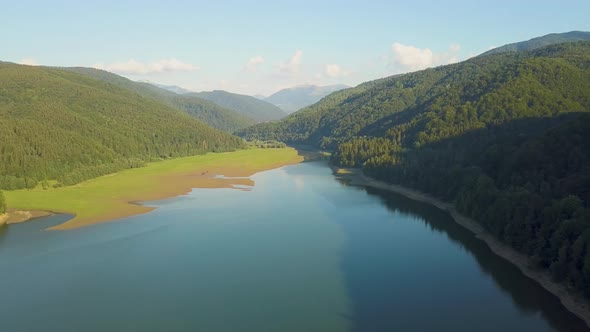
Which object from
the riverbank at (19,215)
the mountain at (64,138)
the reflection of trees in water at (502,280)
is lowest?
the reflection of trees in water at (502,280)

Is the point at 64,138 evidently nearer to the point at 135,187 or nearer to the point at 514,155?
the point at 135,187

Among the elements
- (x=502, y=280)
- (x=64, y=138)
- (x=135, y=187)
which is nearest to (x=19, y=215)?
(x=135, y=187)

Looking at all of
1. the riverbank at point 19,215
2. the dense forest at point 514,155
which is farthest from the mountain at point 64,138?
the dense forest at point 514,155

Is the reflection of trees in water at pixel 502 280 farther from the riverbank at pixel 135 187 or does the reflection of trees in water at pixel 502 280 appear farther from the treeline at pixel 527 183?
the riverbank at pixel 135 187

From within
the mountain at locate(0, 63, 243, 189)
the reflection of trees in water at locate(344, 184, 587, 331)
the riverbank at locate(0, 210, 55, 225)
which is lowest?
the reflection of trees in water at locate(344, 184, 587, 331)

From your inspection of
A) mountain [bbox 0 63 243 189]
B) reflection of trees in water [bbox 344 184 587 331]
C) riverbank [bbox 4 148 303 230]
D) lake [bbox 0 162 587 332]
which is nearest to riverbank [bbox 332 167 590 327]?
reflection of trees in water [bbox 344 184 587 331]

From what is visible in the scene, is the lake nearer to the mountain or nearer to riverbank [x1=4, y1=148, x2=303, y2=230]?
riverbank [x1=4, y1=148, x2=303, y2=230]

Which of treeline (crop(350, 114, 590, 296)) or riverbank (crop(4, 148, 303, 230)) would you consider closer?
treeline (crop(350, 114, 590, 296))
